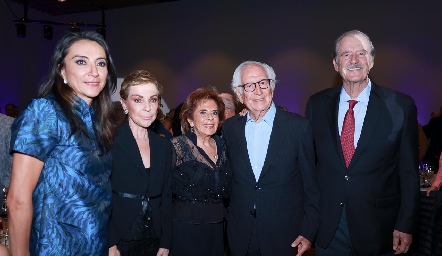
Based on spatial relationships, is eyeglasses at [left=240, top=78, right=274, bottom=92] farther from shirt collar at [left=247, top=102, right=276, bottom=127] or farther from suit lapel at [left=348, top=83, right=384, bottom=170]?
suit lapel at [left=348, top=83, right=384, bottom=170]

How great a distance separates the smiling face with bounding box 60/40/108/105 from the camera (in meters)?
1.88

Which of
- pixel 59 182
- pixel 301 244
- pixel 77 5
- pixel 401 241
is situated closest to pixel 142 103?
pixel 59 182

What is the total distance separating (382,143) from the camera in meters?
2.45

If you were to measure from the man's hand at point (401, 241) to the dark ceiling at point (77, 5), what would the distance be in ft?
34.4

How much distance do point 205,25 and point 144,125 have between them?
9.24 metres

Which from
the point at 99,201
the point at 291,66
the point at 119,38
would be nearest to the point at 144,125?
the point at 99,201

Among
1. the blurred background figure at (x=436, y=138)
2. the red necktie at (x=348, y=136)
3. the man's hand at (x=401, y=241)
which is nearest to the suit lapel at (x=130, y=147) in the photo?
the red necktie at (x=348, y=136)

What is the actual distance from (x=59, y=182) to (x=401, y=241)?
2107mm

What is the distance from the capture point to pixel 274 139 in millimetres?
2545

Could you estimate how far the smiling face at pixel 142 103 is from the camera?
8.18ft

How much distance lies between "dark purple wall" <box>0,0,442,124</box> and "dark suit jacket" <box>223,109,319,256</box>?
25.6 feet

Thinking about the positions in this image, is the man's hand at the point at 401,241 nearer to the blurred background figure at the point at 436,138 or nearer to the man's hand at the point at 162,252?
the man's hand at the point at 162,252

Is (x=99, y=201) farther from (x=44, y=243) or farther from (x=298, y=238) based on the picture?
(x=298, y=238)

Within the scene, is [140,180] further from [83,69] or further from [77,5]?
[77,5]
